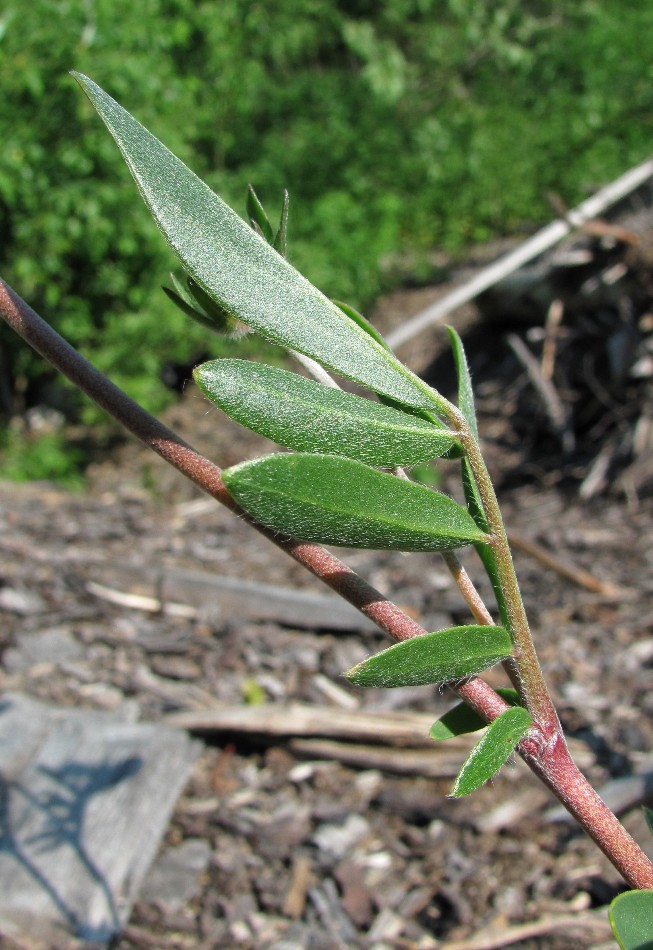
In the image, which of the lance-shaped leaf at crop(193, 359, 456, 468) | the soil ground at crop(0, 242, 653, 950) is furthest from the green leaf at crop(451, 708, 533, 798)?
the soil ground at crop(0, 242, 653, 950)

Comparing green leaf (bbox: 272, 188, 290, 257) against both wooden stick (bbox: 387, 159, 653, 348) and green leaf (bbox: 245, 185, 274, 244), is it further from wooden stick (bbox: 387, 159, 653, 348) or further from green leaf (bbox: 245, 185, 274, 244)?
wooden stick (bbox: 387, 159, 653, 348)

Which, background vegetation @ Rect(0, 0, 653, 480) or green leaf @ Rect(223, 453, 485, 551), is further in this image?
background vegetation @ Rect(0, 0, 653, 480)

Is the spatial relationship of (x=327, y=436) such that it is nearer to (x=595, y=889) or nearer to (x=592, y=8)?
(x=595, y=889)

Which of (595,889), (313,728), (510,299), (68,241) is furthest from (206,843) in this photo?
(68,241)

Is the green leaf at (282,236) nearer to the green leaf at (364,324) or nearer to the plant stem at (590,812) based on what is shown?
the green leaf at (364,324)

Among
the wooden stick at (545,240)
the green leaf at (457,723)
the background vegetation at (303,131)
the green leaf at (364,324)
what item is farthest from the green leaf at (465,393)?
the background vegetation at (303,131)

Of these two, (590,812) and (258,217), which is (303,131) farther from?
(590,812)
